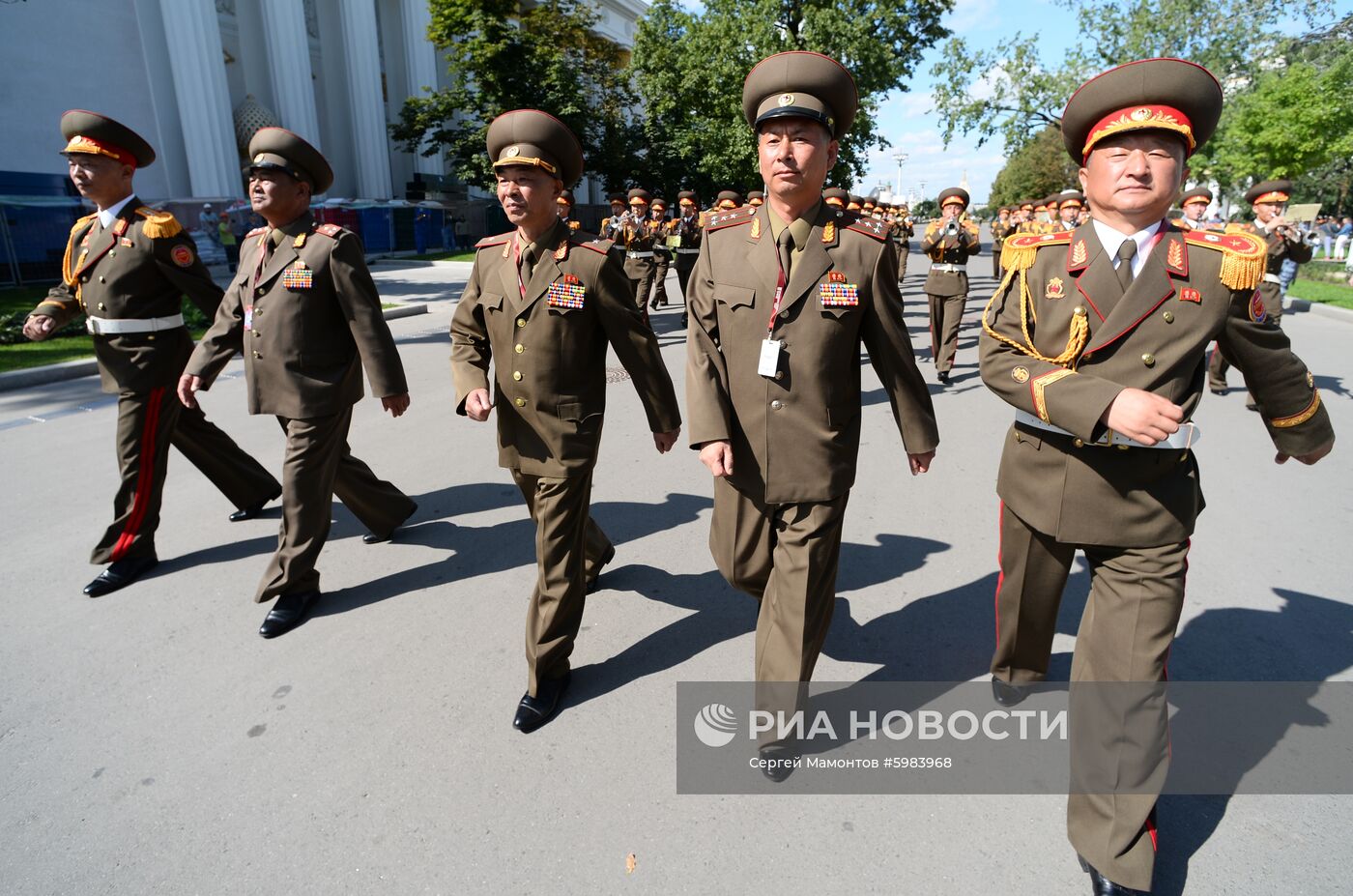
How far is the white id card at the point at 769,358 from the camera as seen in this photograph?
254cm

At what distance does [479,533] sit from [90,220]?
2635mm

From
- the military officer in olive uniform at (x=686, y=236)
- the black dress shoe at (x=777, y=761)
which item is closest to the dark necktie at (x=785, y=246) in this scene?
the black dress shoe at (x=777, y=761)

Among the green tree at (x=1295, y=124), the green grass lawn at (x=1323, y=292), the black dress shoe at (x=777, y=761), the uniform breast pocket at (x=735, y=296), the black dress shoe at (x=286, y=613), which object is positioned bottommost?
the black dress shoe at (x=286, y=613)

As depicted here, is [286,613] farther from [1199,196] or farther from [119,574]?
[1199,196]

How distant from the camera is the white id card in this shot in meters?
2.54

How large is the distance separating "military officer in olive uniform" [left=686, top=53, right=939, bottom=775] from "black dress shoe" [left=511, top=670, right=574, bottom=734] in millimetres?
814

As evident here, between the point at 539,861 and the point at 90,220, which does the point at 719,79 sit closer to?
the point at 90,220

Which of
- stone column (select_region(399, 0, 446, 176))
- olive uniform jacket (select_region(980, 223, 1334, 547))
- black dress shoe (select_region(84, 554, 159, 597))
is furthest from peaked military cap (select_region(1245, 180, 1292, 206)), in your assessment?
stone column (select_region(399, 0, 446, 176))

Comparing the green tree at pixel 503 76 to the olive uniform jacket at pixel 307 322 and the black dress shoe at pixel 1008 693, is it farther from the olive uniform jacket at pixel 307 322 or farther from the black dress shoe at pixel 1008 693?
the black dress shoe at pixel 1008 693

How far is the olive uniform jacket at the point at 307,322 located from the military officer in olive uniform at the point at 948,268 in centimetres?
661

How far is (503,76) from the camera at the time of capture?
2795 centimetres

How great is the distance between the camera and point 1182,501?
2.24 m

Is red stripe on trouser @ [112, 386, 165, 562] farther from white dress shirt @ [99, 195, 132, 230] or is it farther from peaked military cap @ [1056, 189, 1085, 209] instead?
peaked military cap @ [1056, 189, 1085, 209]

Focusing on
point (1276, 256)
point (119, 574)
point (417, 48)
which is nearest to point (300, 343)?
point (119, 574)
